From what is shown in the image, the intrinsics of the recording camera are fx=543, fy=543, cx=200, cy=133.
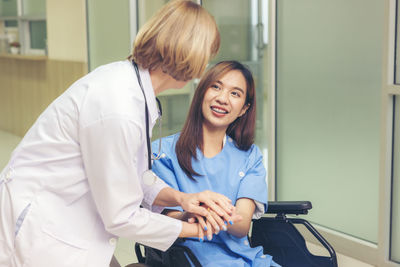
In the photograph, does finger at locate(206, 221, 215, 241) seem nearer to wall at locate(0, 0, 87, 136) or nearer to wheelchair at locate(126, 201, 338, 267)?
wheelchair at locate(126, 201, 338, 267)

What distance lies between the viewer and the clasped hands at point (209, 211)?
141 cm

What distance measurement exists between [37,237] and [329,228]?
7.22ft

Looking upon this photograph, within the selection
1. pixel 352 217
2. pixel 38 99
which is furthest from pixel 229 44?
pixel 38 99

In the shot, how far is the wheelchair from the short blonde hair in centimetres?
69

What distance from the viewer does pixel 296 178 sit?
3.22 metres

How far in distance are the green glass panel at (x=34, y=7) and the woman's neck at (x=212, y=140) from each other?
4849mm

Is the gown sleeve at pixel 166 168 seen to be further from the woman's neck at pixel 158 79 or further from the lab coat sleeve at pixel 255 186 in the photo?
the woman's neck at pixel 158 79

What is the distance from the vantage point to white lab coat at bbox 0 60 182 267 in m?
1.17

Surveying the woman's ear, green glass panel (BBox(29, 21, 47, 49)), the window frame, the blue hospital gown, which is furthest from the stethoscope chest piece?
the window frame

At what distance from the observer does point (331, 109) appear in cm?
297

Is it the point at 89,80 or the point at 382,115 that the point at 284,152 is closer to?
the point at 382,115

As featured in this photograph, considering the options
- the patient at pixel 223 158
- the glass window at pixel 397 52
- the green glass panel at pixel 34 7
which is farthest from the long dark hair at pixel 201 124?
the green glass panel at pixel 34 7

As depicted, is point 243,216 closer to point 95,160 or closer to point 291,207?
point 291,207

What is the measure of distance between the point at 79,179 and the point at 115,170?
4.0 inches
